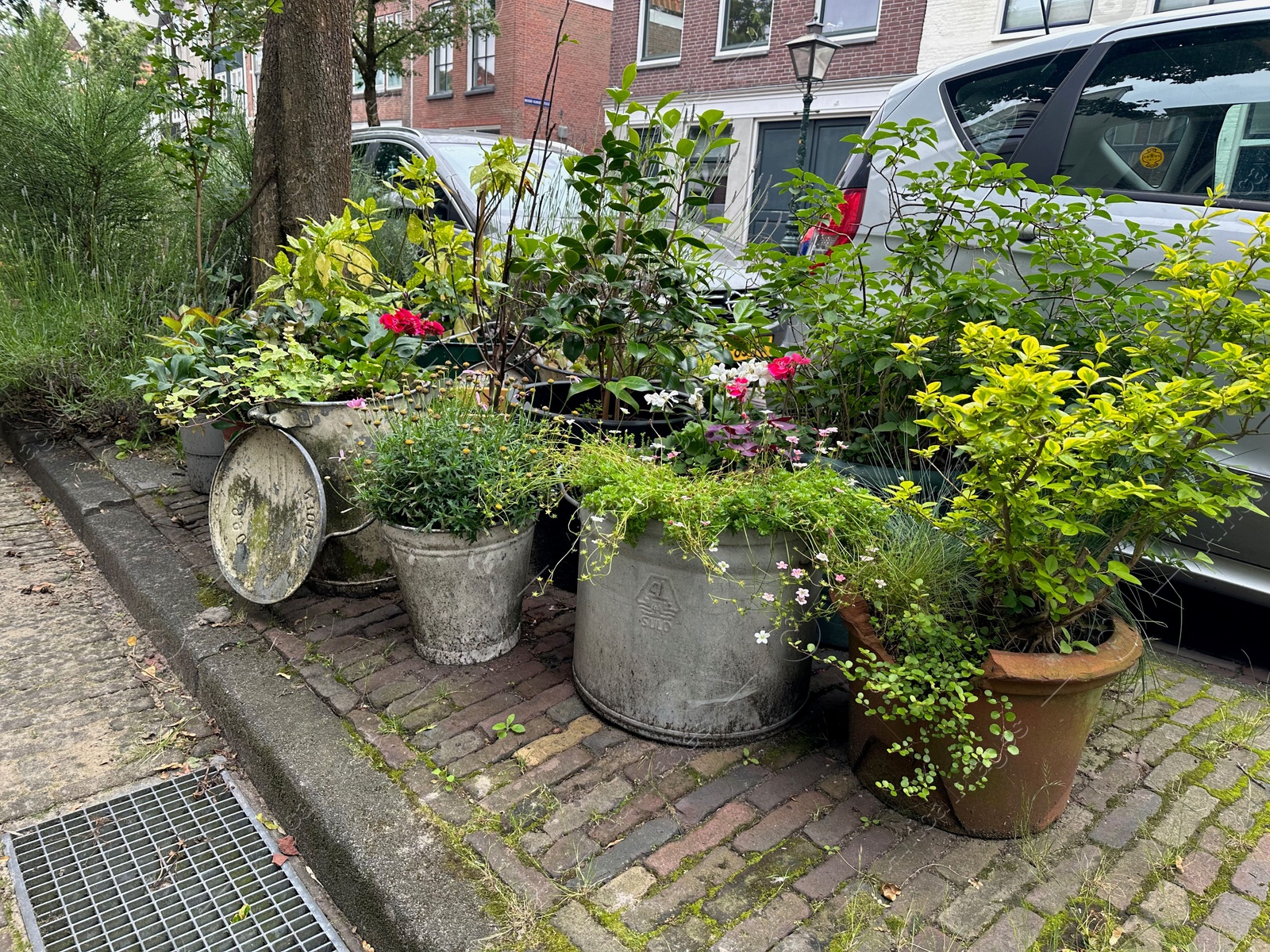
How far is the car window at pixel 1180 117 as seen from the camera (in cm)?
279

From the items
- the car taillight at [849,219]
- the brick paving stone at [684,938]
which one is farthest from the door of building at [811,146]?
the brick paving stone at [684,938]

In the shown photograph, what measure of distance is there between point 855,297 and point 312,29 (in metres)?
3.29

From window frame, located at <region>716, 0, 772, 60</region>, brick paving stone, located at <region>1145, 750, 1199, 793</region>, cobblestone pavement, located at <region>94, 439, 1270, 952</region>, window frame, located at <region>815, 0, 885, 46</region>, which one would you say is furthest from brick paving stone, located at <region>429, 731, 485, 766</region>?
window frame, located at <region>716, 0, 772, 60</region>

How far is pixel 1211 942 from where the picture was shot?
179 cm

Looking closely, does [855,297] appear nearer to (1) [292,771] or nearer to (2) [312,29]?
(1) [292,771]

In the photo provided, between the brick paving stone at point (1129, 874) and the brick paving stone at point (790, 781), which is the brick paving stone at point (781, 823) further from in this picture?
the brick paving stone at point (1129, 874)

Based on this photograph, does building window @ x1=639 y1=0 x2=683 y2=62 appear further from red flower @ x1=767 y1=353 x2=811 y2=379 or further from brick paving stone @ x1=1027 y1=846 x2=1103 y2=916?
brick paving stone @ x1=1027 y1=846 x2=1103 y2=916

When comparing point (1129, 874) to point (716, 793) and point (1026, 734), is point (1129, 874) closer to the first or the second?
point (1026, 734)

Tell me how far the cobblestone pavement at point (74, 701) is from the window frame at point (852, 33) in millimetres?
15433

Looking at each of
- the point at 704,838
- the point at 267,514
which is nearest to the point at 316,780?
the point at 704,838

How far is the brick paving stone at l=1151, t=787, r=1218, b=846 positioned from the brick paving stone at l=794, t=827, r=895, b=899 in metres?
0.72

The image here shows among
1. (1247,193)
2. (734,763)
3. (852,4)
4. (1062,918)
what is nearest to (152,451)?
(734,763)

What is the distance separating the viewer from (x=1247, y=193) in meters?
2.78

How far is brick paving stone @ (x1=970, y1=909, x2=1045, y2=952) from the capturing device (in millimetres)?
1743
